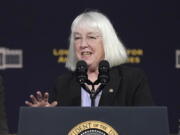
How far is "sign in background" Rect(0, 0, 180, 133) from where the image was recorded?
4.21 meters

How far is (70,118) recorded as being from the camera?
179 centimetres

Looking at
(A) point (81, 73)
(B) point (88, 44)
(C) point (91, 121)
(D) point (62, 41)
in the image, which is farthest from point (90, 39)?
(D) point (62, 41)

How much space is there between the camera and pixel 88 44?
97.7 inches

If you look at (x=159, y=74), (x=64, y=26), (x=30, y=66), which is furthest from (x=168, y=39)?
(x=30, y=66)

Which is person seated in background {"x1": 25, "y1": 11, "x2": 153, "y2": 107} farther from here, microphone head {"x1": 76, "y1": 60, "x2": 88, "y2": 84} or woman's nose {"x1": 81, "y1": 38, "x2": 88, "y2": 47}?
microphone head {"x1": 76, "y1": 60, "x2": 88, "y2": 84}

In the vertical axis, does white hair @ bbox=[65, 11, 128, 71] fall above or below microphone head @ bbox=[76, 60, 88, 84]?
above

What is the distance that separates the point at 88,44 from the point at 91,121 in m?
0.75

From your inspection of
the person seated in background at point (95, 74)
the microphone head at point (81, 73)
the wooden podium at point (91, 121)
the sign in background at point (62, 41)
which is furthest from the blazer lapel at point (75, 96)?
the sign in background at point (62, 41)

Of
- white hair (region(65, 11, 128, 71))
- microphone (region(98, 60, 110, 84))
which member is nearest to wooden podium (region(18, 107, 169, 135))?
microphone (region(98, 60, 110, 84))

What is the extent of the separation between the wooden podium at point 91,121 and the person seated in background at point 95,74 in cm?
64

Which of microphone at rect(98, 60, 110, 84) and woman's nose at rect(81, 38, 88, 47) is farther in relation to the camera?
woman's nose at rect(81, 38, 88, 47)

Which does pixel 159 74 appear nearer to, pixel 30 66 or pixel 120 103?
pixel 30 66

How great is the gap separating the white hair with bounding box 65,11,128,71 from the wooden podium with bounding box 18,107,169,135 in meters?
0.75

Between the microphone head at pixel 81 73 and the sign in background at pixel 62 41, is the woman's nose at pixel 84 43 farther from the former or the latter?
the sign in background at pixel 62 41
